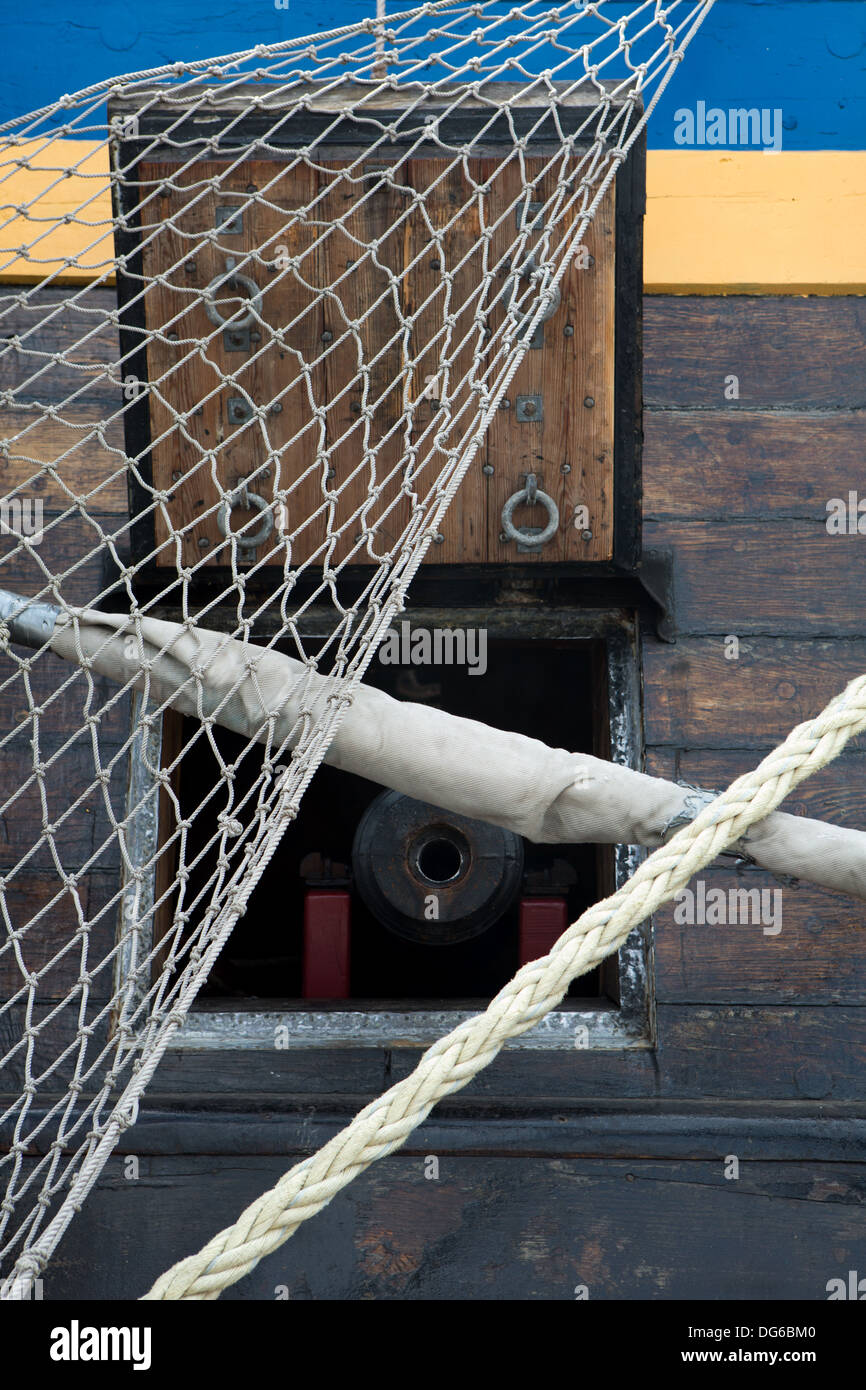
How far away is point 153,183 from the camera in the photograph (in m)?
1.96

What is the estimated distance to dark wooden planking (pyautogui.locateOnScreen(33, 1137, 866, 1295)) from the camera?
6.28 feet

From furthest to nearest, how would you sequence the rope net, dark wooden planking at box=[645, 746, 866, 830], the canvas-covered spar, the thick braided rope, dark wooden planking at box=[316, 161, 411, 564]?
1. dark wooden planking at box=[645, 746, 866, 830]
2. dark wooden planking at box=[316, 161, 411, 564]
3. the rope net
4. the canvas-covered spar
5. the thick braided rope

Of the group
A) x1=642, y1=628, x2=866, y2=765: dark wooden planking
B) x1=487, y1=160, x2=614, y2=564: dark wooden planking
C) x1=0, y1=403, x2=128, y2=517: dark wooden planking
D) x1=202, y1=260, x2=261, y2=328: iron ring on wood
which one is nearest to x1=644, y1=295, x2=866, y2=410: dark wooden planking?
x1=487, y1=160, x2=614, y2=564: dark wooden planking

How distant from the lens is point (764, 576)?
7.81ft

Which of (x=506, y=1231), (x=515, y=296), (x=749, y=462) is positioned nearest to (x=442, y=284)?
(x=515, y=296)

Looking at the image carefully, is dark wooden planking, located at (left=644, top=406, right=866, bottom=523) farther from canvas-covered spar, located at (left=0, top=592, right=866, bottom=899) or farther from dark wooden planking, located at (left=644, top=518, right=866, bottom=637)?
canvas-covered spar, located at (left=0, top=592, right=866, bottom=899)

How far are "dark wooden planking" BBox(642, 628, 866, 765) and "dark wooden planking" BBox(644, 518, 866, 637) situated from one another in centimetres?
4

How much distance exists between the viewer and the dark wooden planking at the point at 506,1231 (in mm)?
1913

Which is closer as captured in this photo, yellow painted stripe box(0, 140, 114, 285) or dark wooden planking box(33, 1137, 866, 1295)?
dark wooden planking box(33, 1137, 866, 1295)

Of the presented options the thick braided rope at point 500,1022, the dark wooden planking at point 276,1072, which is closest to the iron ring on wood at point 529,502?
the thick braided rope at point 500,1022

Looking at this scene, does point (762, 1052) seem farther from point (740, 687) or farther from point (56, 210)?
point (56, 210)

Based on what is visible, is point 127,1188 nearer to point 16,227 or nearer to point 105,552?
point 105,552

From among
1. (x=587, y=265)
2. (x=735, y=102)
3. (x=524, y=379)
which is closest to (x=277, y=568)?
(x=524, y=379)

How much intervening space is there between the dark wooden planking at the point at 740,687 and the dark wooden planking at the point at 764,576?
41mm
